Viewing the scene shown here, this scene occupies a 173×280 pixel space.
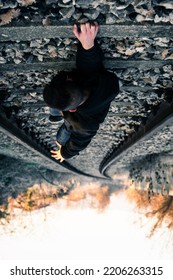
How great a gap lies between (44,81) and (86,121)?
0.93m

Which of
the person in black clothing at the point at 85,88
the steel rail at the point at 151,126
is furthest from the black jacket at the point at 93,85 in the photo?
the steel rail at the point at 151,126

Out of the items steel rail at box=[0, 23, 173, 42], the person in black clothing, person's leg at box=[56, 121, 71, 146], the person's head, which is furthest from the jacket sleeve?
person's leg at box=[56, 121, 71, 146]

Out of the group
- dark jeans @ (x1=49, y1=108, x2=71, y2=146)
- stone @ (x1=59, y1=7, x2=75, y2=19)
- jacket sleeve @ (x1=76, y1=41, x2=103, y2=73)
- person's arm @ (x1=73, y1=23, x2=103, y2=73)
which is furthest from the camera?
dark jeans @ (x1=49, y1=108, x2=71, y2=146)

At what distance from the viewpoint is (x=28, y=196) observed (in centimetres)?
1338

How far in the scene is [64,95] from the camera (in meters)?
2.65

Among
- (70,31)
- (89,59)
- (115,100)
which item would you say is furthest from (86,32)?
(115,100)

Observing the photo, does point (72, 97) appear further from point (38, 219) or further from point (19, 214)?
point (38, 219)

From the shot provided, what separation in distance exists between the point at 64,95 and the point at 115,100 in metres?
2.26

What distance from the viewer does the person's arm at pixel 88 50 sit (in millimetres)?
2746

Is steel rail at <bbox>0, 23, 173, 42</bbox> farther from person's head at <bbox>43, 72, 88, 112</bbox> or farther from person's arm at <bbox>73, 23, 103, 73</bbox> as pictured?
person's head at <bbox>43, 72, 88, 112</bbox>

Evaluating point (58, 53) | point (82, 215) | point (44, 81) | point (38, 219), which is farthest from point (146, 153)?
point (82, 215)

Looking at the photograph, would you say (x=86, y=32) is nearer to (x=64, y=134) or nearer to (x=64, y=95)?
(x=64, y=95)

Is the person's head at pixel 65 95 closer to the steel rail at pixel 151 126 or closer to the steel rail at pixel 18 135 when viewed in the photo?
the steel rail at pixel 151 126

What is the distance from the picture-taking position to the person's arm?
2.75m
